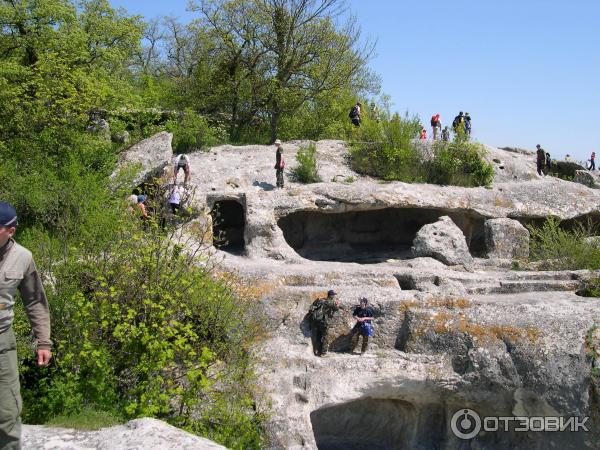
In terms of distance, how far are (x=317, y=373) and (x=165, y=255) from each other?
13.4ft

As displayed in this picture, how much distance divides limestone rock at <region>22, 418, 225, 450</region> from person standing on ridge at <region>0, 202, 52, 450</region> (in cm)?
112

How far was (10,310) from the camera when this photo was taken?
4.97 m

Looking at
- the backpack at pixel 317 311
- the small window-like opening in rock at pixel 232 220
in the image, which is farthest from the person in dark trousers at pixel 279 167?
the backpack at pixel 317 311

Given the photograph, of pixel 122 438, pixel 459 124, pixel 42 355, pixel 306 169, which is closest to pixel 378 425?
pixel 306 169

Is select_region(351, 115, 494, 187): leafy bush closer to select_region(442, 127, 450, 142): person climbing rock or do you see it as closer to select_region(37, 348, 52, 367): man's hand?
select_region(442, 127, 450, 142): person climbing rock

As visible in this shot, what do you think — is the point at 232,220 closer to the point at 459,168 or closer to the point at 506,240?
the point at 459,168

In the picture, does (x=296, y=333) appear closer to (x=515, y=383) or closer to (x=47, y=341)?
(x=515, y=383)

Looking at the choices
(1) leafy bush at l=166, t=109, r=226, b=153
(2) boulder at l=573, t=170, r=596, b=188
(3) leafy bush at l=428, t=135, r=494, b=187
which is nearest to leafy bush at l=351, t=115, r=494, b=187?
(3) leafy bush at l=428, t=135, r=494, b=187

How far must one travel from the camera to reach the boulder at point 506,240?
18552 mm

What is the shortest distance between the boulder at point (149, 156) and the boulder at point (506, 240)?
1041 centimetres

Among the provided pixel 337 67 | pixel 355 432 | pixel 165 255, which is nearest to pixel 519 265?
pixel 355 432

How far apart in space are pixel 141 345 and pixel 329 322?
4.46 m

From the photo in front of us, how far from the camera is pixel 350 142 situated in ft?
73.7

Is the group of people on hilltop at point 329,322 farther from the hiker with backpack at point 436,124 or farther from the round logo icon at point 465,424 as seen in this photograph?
the hiker with backpack at point 436,124
